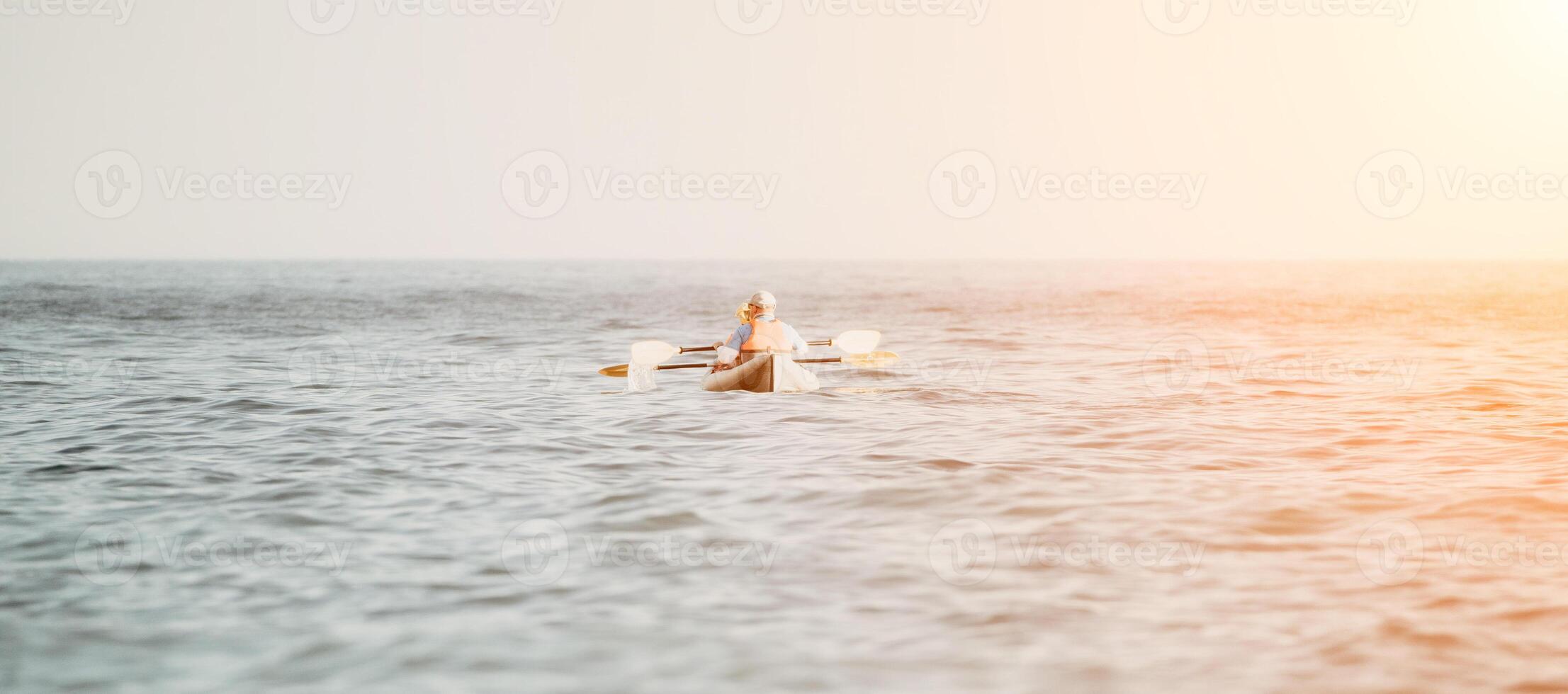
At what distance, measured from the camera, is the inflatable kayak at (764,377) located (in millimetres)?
18359

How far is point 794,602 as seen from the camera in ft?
23.6

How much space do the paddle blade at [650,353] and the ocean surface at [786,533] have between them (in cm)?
105

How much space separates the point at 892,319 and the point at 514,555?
41.6 m

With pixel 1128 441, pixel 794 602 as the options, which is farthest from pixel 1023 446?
pixel 794 602

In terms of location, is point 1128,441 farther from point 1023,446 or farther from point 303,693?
point 303,693
